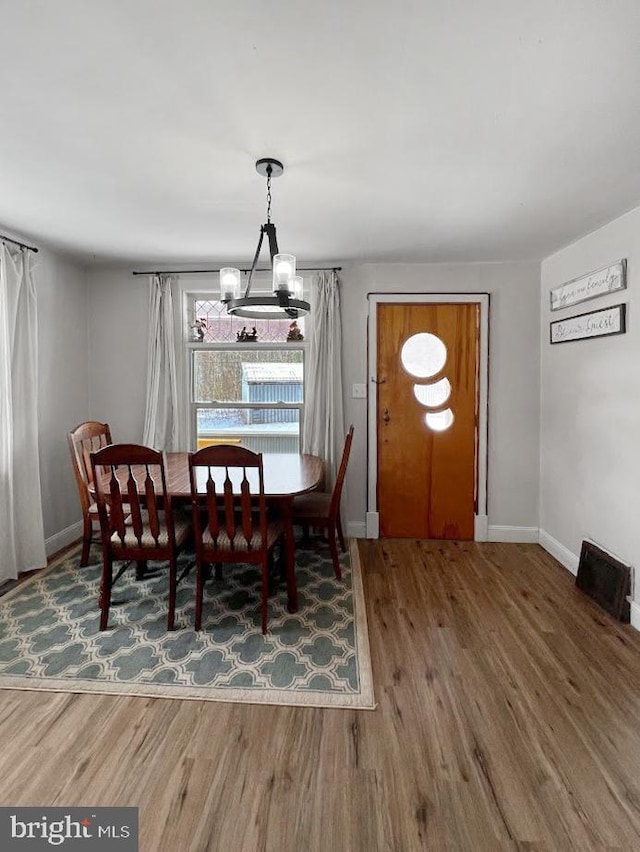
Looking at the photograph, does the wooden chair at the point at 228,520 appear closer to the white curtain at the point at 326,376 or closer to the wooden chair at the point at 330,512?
the wooden chair at the point at 330,512

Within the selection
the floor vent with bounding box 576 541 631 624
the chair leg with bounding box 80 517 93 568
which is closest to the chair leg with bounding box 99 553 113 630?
the chair leg with bounding box 80 517 93 568

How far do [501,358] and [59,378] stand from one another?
3.68m

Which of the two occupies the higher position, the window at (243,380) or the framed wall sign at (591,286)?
the framed wall sign at (591,286)

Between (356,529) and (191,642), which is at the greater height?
(356,529)

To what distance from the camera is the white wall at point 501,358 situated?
11.8 ft

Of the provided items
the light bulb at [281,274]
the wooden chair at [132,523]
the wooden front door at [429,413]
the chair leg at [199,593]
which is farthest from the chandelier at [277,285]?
the wooden front door at [429,413]

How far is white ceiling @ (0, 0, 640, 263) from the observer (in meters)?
1.22

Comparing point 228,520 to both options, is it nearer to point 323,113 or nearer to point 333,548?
point 333,548

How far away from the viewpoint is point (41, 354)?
133 inches

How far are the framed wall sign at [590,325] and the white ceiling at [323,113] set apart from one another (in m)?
0.58

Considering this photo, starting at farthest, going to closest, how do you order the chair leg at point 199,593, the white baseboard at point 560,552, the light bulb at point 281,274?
the white baseboard at point 560,552 → the chair leg at point 199,593 → the light bulb at point 281,274

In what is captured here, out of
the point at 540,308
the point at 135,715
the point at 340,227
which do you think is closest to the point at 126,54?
the point at 340,227

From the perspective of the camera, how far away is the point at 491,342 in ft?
11.9

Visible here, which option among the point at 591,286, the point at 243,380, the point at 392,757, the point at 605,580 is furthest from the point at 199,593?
the point at 591,286
